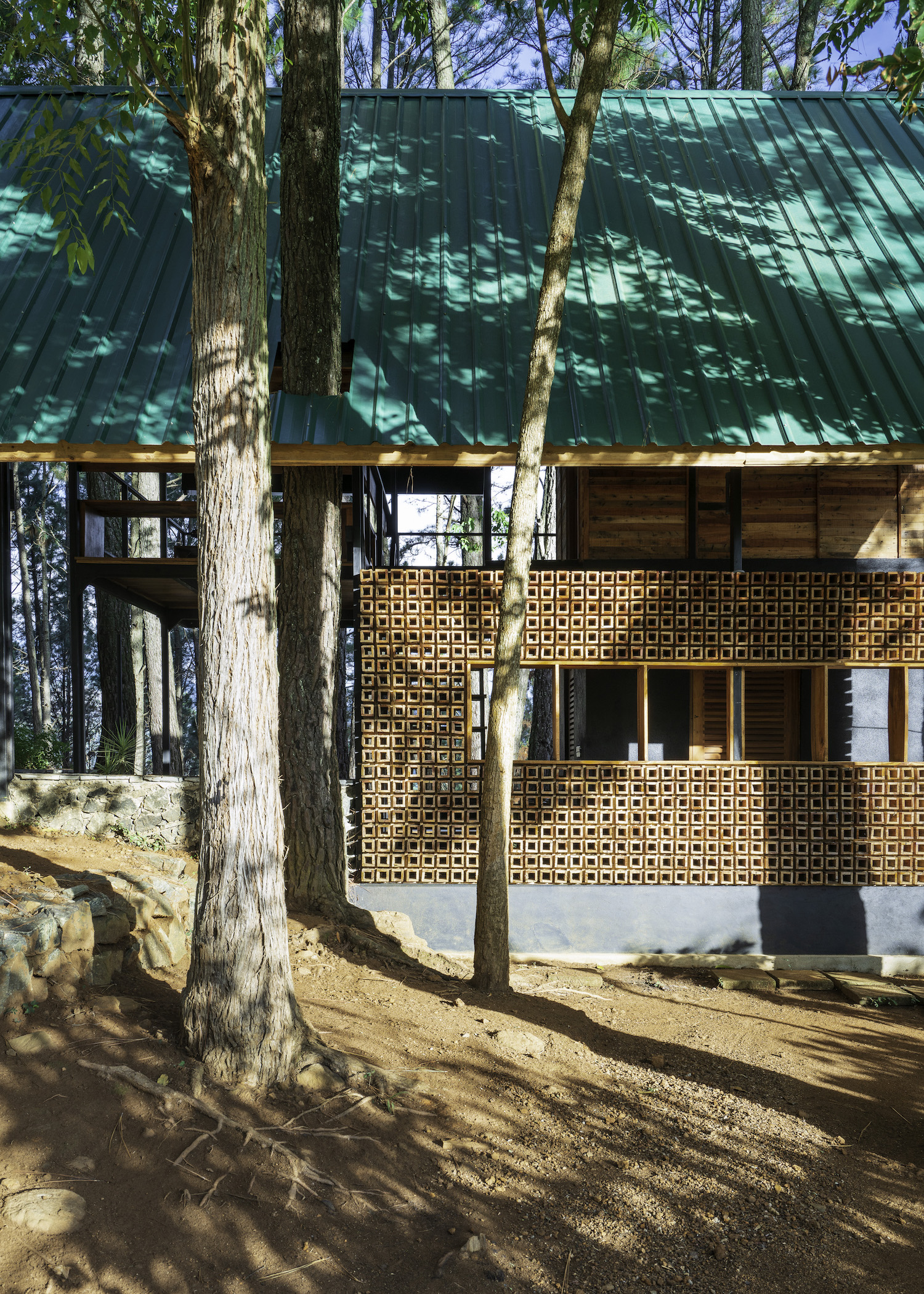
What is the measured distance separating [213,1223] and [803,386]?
22.5 ft

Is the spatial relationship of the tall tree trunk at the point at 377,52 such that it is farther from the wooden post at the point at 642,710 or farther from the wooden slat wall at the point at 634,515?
the wooden post at the point at 642,710

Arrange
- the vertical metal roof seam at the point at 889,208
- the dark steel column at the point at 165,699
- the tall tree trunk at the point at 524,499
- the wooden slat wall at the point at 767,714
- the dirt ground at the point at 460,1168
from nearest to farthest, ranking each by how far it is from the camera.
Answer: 1. the dirt ground at the point at 460,1168
2. the tall tree trunk at the point at 524,499
3. the vertical metal roof seam at the point at 889,208
4. the wooden slat wall at the point at 767,714
5. the dark steel column at the point at 165,699

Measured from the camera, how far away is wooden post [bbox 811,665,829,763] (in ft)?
24.8

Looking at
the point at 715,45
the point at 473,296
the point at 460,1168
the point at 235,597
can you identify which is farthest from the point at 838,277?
the point at 715,45

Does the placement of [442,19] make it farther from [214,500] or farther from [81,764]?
[214,500]

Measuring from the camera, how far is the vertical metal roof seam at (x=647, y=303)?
6.74 meters

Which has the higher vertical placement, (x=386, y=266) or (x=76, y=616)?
(x=386, y=266)

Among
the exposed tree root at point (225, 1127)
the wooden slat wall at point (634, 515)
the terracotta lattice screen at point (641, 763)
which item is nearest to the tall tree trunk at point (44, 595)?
the wooden slat wall at point (634, 515)

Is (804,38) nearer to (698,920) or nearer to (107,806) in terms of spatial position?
(698,920)

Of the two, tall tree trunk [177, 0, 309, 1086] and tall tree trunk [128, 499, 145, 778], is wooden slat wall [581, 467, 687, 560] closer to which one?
tall tree trunk [177, 0, 309, 1086]

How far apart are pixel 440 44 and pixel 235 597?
16813 mm

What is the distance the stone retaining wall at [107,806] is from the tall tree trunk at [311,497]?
4.66 ft

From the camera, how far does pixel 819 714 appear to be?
25.0 ft

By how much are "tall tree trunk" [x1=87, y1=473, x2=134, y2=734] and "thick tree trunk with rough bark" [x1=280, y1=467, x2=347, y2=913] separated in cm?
673
